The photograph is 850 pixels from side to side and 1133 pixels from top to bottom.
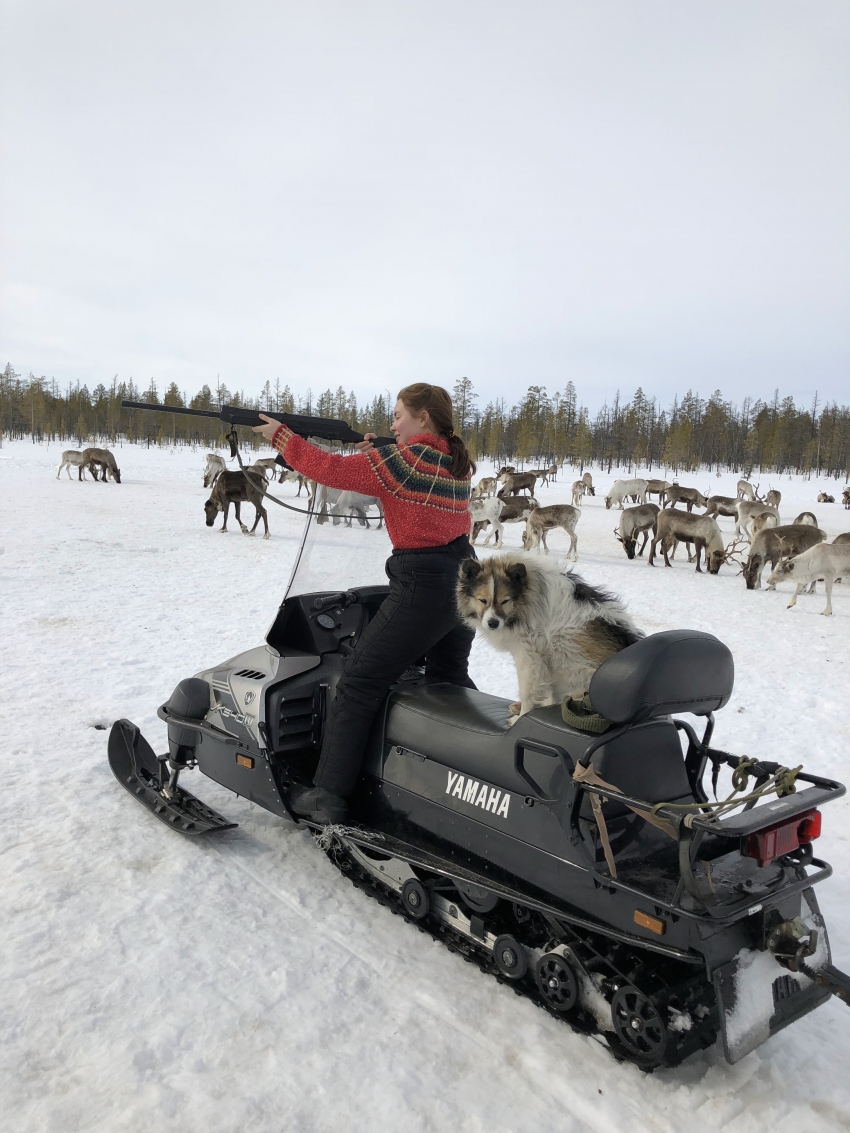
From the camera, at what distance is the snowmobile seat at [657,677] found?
2.21 meters

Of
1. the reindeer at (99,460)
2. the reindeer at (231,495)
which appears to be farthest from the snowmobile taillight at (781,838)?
the reindeer at (99,460)

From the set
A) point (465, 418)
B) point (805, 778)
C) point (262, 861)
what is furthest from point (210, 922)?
point (465, 418)

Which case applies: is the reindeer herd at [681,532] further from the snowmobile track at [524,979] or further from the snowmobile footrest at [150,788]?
the snowmobile track at [524,979]

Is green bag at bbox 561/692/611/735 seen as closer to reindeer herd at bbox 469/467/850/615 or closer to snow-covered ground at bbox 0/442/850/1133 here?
snow-covered ground at bbox 0/442/850/1133

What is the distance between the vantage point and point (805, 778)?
8.02 feet

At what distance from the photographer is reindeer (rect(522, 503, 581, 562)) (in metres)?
18.9

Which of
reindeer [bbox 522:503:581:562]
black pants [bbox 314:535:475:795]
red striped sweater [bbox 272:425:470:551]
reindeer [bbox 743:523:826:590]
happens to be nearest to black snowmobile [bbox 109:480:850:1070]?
black pants [bbox 314:535:475:795]

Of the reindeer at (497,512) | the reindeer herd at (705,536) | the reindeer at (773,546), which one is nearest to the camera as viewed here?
the reindeer herd at (705,536)

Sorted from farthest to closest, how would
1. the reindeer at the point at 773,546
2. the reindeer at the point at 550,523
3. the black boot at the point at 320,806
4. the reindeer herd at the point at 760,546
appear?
the reindeer at the point at 550,523 → the reindeer at the point at 773,546 → the reindeer herd at the point at 760,546 → the black boot at the point at 320,806

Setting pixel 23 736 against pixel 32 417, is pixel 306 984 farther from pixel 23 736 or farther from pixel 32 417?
pixel 32 417

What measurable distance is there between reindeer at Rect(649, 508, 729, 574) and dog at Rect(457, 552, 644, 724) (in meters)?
14.6

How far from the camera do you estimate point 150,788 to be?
3.94 metres

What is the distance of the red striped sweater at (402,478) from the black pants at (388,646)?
0.10 metres

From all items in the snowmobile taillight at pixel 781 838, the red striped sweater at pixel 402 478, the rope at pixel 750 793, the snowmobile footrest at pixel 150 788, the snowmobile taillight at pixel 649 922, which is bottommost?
the snowmobile footrest at pixel 150 788
